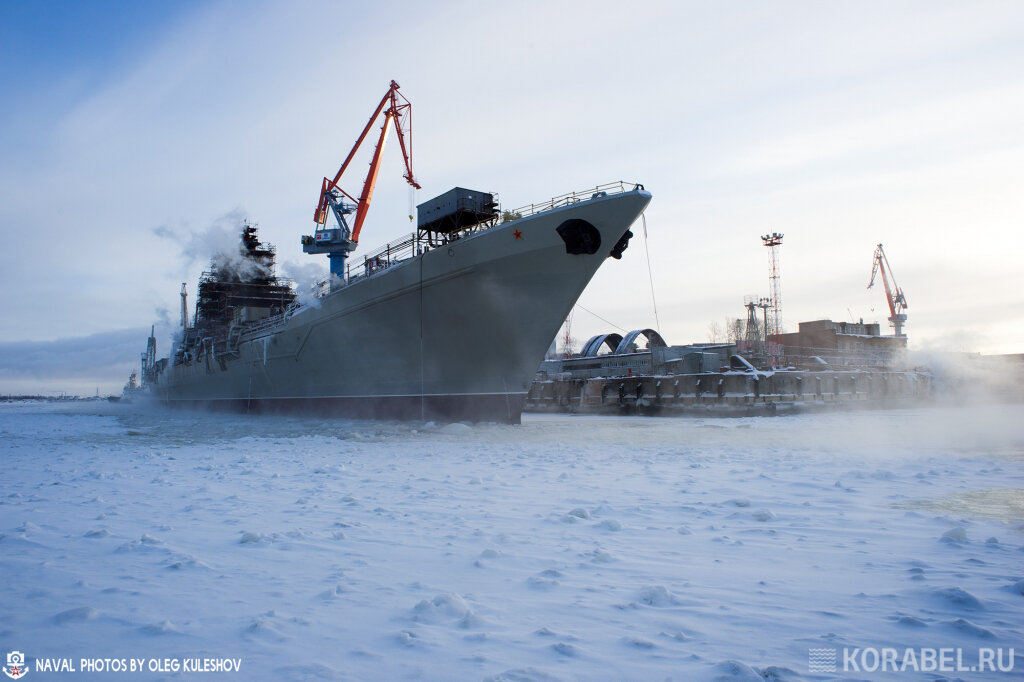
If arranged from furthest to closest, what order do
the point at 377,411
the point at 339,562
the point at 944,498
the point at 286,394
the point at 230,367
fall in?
the point at 230,367 → the point at 286,394 → the point at 377,411 → the point at 944,498 → the point at 339,562

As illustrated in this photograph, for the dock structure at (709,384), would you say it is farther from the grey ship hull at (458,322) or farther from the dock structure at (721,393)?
the grey ship hull at (458,322)

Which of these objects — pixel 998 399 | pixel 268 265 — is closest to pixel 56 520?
pixel 268 265

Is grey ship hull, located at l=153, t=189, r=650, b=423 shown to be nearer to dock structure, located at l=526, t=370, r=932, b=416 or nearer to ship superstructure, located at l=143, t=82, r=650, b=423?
ship superstructure, located at l=143, t=82, r=650, b=423

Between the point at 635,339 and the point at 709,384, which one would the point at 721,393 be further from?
the point at 635,339

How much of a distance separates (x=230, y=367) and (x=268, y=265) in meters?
12.7

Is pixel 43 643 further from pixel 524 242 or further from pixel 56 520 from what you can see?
pixel 524 242

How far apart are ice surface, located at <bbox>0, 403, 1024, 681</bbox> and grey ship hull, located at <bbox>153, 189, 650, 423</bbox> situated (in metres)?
8.41

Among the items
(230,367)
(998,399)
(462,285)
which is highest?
(462,285)

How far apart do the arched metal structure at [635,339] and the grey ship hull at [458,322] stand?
20.5 meters

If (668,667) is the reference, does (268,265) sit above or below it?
above

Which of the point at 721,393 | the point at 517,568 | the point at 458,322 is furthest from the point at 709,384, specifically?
the point at 517,568

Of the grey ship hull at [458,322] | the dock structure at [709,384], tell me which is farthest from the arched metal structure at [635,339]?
the grey ship hull at [458,322]

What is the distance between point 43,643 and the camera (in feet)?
8.59

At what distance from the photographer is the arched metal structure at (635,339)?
3719 centimetres
